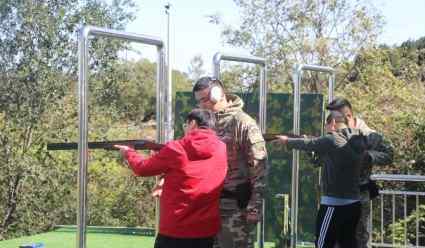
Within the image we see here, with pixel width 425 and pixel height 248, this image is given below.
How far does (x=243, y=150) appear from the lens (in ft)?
15.6

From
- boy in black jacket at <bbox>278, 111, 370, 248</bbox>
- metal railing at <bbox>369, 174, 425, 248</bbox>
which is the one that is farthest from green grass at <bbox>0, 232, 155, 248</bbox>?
boy in black jacket at <bbox>278, 111, 370, 248</bbox>

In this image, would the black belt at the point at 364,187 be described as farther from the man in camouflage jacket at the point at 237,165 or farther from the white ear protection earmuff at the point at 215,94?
the white ear protection earmuff at the point at 215,94

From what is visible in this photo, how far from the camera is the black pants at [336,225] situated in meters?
5.54

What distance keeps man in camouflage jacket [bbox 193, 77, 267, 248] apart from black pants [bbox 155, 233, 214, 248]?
1.50 feet

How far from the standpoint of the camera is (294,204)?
6562 mm

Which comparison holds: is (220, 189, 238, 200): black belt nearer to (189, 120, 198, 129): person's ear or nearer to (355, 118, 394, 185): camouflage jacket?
(189, 120, 198, 129): person's ear

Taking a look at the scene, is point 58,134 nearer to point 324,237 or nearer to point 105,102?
point 105,102

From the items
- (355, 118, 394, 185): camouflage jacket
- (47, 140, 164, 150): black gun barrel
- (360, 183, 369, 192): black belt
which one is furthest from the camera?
(360, 183, 369, 192): black belt

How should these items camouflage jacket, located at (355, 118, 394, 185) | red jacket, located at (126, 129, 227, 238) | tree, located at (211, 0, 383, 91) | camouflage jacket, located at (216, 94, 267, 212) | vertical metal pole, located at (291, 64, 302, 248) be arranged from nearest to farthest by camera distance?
red jacket, located at (126, 129, 227, 238)
camouflage jacket, located at (216, 94, 267, 212)
camouflage jacket, located at (355, 118, 394, 185)
vertical metal pole, located at (291, 64, 302, 248)
tree, located at (211, 0, 383, 91)

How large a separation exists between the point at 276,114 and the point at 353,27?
8656 mm

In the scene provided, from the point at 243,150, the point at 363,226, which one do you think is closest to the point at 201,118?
the point at 243,150

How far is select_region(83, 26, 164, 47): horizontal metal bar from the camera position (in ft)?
14.4

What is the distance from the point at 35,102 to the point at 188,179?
700 cm

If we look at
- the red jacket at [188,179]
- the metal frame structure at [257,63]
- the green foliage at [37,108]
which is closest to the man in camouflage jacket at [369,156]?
the metal frame structure at [257,63]
